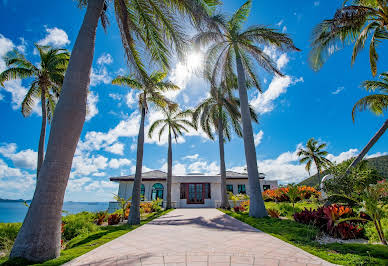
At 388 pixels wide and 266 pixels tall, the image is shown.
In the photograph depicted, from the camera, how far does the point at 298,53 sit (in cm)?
1073

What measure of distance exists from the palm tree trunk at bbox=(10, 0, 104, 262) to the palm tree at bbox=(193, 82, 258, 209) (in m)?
11.8

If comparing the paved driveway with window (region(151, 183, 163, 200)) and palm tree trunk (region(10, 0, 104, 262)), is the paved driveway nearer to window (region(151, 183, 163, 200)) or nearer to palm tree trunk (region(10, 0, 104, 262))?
palm tree trunk (region(10, 0, 104, 262))

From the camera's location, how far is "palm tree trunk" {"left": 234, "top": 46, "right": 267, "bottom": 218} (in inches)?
371

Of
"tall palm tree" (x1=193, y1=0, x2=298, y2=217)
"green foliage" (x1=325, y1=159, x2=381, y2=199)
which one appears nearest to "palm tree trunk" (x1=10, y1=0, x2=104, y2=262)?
"tall palm tree" (x1=193, y1=0, x2=298, y2=217)

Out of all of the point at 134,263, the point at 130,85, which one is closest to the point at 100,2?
the point at 130,85

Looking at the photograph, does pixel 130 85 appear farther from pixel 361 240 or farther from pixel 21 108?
pixel 361 240

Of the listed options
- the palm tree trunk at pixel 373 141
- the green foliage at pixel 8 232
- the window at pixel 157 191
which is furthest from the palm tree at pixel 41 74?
the palm tree trunk at pixel 373 141

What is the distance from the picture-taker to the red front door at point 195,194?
21.6 meters

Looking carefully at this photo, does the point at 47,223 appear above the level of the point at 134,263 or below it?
above

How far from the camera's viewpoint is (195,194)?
2184 centimetres

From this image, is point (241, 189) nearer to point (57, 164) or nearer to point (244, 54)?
point (244, 54)

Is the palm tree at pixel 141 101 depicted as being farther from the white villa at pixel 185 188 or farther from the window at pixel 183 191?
the window at pixel 183 191

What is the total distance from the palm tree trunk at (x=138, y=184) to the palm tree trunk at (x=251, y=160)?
229 inches

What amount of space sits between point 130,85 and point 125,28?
15.3ft
